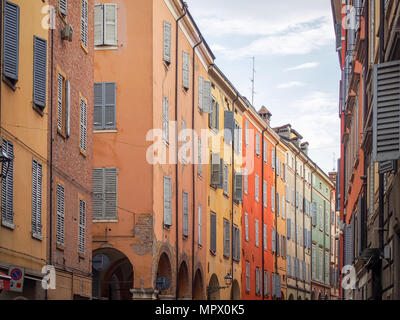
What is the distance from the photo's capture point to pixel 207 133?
135 ft

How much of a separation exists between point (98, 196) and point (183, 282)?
292 inches

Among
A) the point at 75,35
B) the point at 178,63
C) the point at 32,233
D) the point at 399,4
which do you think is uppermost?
the point at 178,63

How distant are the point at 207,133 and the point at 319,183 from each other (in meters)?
37.8

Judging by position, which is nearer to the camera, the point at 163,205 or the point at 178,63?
the point at 163,205

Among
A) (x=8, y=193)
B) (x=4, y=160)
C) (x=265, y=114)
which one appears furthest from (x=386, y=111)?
(x=265, y=114)

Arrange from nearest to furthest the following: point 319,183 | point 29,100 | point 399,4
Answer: point 399,4
point 29,100
point 319,183

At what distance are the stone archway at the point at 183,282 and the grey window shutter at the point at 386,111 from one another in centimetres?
2310

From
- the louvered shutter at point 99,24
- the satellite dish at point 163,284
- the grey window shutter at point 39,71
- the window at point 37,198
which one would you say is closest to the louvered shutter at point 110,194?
the satellite dish at point 163,284

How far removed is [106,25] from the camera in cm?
3084

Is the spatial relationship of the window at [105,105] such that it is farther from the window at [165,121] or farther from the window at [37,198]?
the window at [37,198]

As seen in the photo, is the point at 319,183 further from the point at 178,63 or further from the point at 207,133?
the point at 178,63

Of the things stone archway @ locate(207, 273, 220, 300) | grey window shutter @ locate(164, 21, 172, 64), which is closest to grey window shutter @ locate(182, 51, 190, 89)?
grey window shutter @ locate(164, 21, 172, 64)

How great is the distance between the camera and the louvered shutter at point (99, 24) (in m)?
30.5

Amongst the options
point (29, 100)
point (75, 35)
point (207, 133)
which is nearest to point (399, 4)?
point (29, 100)
